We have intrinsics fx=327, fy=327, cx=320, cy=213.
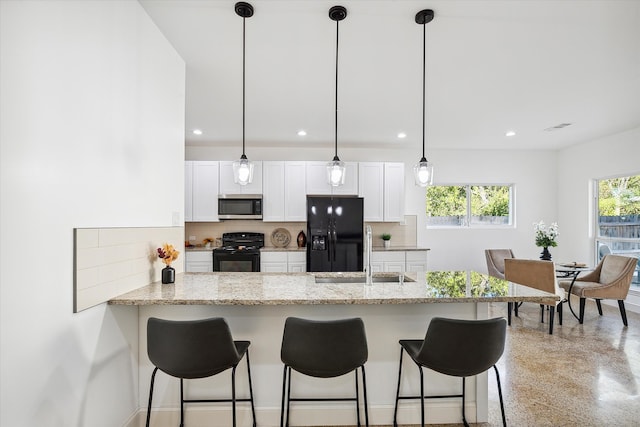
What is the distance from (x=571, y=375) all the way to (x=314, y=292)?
98.9 inches

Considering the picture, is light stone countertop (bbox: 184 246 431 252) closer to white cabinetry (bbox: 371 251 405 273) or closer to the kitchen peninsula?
white cabinetry (bbox: 371 251 405 273)

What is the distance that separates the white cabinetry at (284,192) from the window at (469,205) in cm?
234

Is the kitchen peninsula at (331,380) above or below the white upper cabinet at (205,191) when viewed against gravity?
below

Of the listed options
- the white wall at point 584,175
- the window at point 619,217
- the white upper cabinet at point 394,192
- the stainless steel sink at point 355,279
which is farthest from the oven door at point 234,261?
the window at point 619,217

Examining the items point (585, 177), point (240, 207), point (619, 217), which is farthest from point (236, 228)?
point (619, 217)

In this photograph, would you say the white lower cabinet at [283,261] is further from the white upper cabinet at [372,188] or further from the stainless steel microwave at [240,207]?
the white upper cabinet at [372,188]

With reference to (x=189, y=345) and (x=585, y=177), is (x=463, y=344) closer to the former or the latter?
(x=189, y=345)

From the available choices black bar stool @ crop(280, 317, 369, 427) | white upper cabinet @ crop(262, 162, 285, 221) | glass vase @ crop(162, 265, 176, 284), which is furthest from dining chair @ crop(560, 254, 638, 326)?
glass vase @ crop(162, 265, 176, 284)

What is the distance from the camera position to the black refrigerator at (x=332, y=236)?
15.3 ft

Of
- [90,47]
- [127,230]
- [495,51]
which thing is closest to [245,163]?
[127,230]

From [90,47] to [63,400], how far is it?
1.60 m

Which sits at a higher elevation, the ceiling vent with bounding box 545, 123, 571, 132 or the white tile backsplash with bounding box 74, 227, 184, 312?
the ceiling vent with bounding box 545, 123, 571, 132

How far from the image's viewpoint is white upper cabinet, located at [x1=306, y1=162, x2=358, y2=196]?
5.10m

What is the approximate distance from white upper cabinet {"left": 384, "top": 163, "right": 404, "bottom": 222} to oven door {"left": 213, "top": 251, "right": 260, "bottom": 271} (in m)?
2.19
